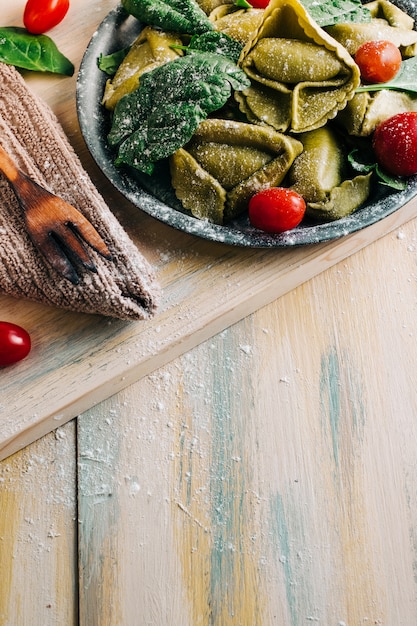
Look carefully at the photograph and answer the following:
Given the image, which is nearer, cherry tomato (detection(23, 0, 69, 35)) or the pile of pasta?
the pile of pasta

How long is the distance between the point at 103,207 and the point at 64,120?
15.9 inches

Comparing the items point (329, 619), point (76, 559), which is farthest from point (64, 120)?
point (329, 619)

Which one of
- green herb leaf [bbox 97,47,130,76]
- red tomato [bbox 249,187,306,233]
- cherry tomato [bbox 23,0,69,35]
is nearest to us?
red tomato [bbox 249,187,306,233]

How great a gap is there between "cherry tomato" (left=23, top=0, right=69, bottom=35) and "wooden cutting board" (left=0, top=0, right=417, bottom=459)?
1.58 ft

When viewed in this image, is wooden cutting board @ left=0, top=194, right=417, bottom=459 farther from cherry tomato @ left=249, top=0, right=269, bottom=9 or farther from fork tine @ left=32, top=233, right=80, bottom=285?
cherry tomato @ left=249, top=0, right=269, bottom=9

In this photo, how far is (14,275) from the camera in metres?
1.76

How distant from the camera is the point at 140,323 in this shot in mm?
1846

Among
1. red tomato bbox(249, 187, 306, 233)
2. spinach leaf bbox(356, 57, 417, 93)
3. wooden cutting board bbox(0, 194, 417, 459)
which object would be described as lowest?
wooden cutting board bbox(0, 194, 417, 459)

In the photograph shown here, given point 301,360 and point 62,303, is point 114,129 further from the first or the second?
point 301,360

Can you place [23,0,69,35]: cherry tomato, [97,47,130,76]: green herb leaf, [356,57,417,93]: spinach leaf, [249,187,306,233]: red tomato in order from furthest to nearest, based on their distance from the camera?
[23,0,69,35]: cherry tomato → [97,47,130,76]: green herb leaf → [356,57,417,93]: spinach leaf → [249,187,306,233]: red tomato

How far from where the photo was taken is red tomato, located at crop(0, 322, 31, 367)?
1.74 metres

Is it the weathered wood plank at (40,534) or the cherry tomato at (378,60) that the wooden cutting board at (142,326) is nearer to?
the weathered wood plank at (40,534)

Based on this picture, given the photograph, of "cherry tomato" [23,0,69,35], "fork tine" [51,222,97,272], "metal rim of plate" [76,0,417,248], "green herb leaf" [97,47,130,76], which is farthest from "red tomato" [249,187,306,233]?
"cherry tomato" [23,0,69,35]

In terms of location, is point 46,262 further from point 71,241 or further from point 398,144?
point 398,144
